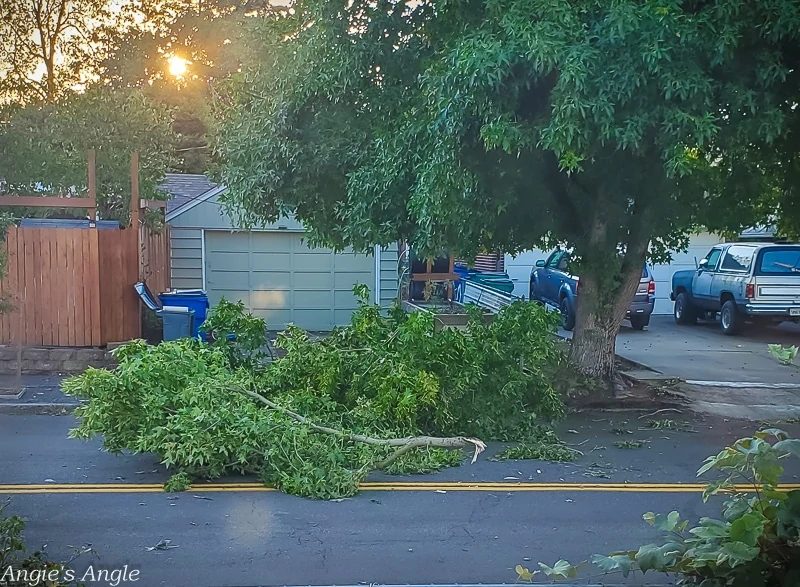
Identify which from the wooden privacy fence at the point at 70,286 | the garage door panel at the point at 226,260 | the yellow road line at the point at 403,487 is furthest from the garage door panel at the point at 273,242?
the yellow road line at the point at 403,487

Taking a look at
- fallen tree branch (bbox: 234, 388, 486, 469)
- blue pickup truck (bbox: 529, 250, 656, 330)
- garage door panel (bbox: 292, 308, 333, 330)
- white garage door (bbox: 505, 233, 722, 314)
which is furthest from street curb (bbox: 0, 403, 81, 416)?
white garage door (bbox: 505, 233, 722, 314)

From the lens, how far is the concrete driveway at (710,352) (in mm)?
13586

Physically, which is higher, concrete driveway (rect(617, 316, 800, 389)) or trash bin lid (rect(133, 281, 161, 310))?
trash bin lid (rect(133, 281, 161, 310))

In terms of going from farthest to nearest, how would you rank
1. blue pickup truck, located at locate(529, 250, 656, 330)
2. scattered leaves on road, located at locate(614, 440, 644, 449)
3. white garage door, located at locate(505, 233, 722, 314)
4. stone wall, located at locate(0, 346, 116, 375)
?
white garage door, located at locate(505, 233, 722, 314)
blue pickup truck, located at locate(529, 250, 656, 330)
stone wall, located at locate(0, 346, 116, 375)
scattered leaves on road, located at locate(614, 440, 644, 449)

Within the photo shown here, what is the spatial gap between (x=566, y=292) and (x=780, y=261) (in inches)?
181

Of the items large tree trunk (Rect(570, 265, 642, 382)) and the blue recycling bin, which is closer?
large tree trunk (Rect(570, 265, 642, 382))

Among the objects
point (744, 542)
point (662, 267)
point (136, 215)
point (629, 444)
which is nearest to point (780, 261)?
point (662, 267)

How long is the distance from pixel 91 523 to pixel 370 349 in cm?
373

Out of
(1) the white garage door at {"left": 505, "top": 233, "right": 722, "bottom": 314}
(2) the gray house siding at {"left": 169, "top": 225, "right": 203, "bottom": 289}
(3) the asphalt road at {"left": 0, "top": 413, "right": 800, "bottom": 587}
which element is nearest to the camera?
(3) the asphalt road at {"left": 0, "top": 413, "right": 800, "bottom": 587}

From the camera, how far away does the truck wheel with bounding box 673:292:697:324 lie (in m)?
21.3

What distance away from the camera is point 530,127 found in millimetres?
8469

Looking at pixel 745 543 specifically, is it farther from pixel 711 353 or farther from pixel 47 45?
pixel 711 353

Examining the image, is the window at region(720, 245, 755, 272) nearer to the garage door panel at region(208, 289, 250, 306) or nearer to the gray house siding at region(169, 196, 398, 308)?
the gray house siding at region(169, 196, 398, 308)

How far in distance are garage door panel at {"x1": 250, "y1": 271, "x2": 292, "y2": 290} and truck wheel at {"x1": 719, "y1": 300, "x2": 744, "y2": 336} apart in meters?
9.86
